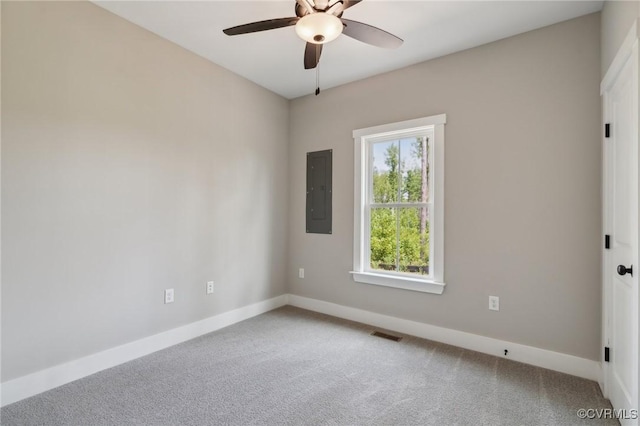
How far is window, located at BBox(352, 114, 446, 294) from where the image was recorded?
9.82 feet

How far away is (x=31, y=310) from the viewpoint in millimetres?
2014

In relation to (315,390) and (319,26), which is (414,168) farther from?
(315,390)

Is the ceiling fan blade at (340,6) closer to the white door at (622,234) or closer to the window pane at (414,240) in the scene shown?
the white door at (622,234)

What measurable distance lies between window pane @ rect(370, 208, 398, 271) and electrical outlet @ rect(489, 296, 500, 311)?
3.11ft

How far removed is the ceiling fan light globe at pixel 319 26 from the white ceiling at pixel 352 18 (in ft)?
2.52

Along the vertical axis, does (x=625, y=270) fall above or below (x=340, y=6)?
below

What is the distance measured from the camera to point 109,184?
2.39 m

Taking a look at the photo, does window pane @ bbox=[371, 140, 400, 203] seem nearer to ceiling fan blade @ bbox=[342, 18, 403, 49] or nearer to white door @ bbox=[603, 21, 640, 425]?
ceiling fan blade @ bbox=[342, 18, 403, 49]

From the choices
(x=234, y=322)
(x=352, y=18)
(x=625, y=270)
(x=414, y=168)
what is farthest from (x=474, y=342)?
(x=352, y=18)

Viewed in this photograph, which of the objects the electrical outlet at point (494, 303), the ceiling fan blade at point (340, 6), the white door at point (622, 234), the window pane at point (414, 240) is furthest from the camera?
the window pane at point (414, 240)

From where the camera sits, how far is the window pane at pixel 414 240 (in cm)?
313

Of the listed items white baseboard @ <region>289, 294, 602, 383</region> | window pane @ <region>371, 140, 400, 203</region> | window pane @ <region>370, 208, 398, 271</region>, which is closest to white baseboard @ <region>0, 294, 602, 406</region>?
white baseboard @ <region>289, 294, 602, 383</region>

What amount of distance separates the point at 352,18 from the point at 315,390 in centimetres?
278

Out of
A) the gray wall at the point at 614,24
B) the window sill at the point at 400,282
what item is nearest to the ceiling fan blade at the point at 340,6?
the gray wall at the point at 614,24
